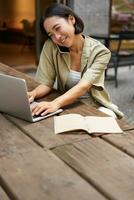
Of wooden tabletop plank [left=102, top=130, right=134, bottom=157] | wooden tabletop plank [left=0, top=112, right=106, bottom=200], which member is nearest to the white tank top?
wooden tabletop plank [left=102, top=130, right=134, bottom=157]

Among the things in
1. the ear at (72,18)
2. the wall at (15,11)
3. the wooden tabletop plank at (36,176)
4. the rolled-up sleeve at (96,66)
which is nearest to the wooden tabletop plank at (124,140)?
the wooden tabletop plank at (36,176)

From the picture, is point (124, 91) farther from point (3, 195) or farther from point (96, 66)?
point (3, 195)

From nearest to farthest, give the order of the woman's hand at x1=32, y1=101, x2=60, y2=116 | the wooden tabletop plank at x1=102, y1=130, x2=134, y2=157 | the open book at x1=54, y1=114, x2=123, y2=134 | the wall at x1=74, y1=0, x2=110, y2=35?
the wooden tabletop plank at x1=102, y1=130, x2=134, y2=157
the open book at x1=54, y1=114, x2=123, y2=134
the woman's hand at x1=32, y1=101, x2=60, y2=116
the wall at x1=74, y1=0, x2=110, y2=35

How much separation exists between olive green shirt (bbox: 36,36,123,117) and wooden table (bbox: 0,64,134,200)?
0.53 metres

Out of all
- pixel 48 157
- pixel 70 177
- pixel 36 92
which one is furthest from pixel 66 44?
pixel 70 177

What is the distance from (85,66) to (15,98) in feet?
2.17

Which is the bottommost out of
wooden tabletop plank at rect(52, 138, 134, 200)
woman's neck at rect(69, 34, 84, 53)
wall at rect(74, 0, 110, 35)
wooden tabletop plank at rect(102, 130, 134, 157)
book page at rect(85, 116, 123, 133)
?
wall at rect(74, 0, 110, 35)

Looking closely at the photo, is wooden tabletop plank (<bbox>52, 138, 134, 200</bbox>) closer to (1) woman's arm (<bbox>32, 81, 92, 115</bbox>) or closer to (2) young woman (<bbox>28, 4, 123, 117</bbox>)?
(1) woman's arm (<bbox>32, 81, 92, 115</bbox>)

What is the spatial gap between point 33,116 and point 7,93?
16 cm

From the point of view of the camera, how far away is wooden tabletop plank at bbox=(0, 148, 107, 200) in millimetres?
1046

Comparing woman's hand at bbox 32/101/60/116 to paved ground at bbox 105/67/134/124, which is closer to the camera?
woman's hand at bbox 32/101/60/116

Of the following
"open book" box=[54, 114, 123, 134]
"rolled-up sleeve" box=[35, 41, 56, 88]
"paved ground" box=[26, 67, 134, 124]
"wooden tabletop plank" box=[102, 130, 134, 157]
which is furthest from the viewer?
"paved ground" box=[26, 67, 134, 124]

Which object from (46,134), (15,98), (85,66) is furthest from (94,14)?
(46,134)

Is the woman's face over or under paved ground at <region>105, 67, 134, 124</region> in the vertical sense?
over
